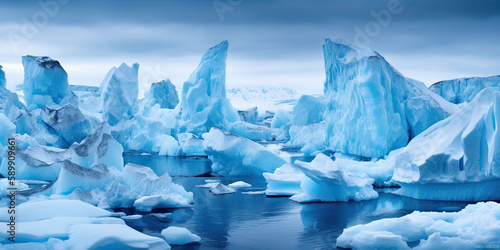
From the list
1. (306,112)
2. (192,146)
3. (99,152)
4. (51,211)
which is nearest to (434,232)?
(51,211)

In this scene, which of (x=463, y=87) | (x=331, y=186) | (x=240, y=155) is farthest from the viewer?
(x=463, y=87)

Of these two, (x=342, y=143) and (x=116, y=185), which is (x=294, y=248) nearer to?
(x=116, y=185)

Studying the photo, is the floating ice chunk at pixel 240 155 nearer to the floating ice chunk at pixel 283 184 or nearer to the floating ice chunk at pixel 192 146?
the floating ice chunk at pixel 283 184

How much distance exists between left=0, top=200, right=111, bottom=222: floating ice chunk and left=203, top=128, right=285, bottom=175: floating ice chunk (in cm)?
861

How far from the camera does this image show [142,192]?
11.3 metres

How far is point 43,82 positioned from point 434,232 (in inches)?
976

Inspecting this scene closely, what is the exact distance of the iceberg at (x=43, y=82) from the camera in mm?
27609

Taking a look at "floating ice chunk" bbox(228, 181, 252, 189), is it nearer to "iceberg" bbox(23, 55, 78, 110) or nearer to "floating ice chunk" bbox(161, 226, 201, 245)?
"floating ice chunk" bbox(161, 226, 201, 245)

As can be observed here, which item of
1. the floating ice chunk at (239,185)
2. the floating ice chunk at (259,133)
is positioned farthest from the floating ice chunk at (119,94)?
the floating ice chunk at (239,185)

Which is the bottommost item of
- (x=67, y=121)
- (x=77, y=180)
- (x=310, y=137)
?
(x=77, y=180)

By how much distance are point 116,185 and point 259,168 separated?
7.23 m

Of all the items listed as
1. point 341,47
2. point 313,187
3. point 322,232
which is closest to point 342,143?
point 341,47

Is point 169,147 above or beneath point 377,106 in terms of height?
beneath

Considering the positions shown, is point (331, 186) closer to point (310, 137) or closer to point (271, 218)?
point (271, 218)
